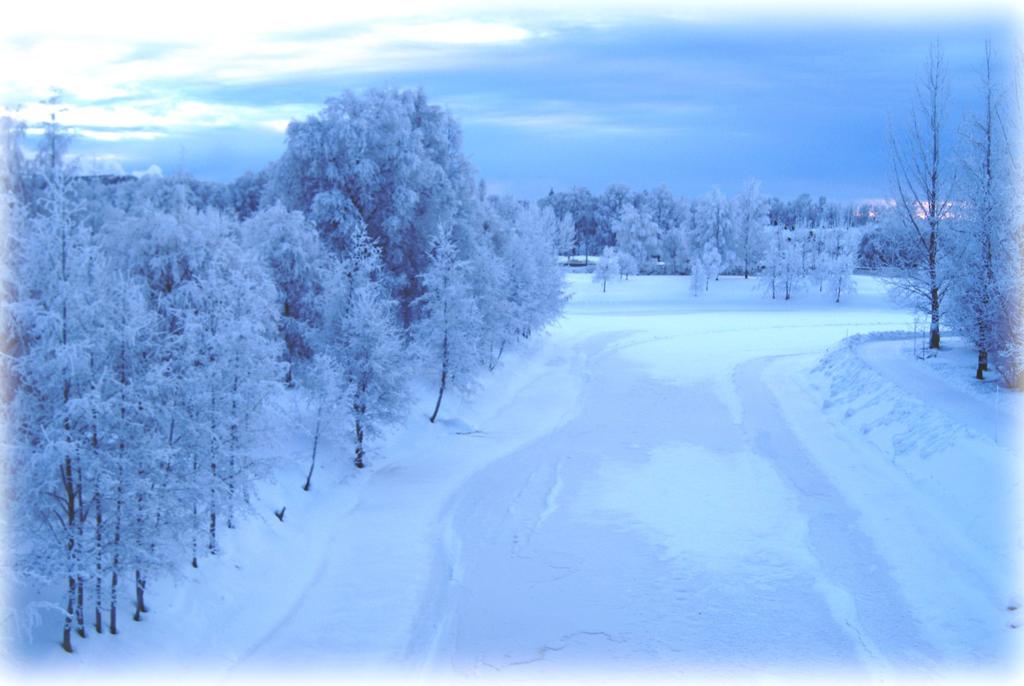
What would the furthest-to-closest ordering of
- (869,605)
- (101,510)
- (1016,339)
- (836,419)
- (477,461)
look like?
(836,419)
(477,461)
(1016,339)
(869,605)
(101,510)

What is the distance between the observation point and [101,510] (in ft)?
41.6

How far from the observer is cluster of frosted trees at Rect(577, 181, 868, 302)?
275 ft

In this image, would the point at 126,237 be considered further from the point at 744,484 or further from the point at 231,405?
the point at 744,484

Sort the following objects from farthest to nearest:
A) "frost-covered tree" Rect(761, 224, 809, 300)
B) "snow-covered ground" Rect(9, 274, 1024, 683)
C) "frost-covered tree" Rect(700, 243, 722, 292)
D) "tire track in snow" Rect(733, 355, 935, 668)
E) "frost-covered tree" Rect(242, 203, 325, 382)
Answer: "frost-covered tree" Rect(700, 243, 722, 292), "frost-covered tree" Rect(761, 224, 809, 300), "frost-covered tree" Rect(242, 203, 325, 382), "tire track in snow" Rect(733, 355, 935, 668), "snow-covered ground" Rect(9, 274, 1024, 683)

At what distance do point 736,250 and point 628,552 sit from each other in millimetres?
86989

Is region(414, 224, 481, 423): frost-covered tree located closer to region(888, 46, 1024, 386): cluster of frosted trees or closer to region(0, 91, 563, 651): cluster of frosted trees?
region(0, 91, 563, 651): cluster of frosted trees

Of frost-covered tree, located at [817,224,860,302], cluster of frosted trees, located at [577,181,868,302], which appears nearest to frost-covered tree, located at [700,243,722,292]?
cluster of frosted trees, located at [577,181,868,302]

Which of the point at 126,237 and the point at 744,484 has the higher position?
the point at 126,237

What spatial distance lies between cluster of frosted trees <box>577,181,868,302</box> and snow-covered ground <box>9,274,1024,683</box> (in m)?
54.1

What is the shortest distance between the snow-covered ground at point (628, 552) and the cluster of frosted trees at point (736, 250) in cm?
5405

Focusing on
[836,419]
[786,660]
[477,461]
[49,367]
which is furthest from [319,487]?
[836,419]

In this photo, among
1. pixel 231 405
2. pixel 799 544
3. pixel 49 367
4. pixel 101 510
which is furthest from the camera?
pixel 799 544

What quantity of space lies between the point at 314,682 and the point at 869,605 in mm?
10077

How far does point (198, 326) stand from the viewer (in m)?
16.5
